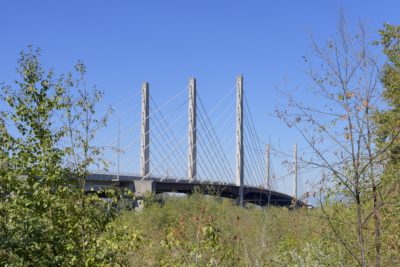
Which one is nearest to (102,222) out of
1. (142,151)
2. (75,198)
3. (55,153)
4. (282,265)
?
(75,198)

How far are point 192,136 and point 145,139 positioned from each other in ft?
22.4

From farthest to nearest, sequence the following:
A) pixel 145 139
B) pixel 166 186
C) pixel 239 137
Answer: pixel 239 137 < pixel 166 186 < pixel 145 139

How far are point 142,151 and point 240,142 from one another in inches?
543

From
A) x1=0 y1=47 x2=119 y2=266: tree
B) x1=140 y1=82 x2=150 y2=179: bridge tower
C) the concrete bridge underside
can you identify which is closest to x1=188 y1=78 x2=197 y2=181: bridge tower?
the concrete bridge underside

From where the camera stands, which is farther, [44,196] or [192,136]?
[192,136]

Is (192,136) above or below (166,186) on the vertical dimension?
above

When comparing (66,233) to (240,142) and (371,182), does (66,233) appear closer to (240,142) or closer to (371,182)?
(371,182)

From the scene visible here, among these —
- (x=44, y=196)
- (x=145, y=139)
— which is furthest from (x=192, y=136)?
(x=44, y=196)

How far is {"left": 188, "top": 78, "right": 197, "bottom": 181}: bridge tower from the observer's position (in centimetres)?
4634

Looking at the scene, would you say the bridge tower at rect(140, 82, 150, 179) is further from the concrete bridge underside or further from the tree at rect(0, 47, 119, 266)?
the tree at rect(0, 47, 119, 266)

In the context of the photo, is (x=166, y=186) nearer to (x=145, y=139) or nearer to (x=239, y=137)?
(x=145, y=139)

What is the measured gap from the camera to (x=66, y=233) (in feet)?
20.8

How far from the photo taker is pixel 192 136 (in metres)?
46.6

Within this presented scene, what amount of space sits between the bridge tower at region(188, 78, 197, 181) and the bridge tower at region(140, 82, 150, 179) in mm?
5214
